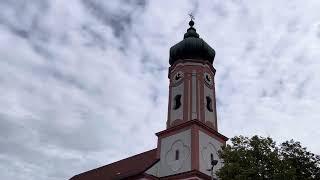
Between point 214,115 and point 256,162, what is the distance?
1372 centimetres

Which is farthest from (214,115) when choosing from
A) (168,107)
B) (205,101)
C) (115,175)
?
(115,175)

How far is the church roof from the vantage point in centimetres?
3829

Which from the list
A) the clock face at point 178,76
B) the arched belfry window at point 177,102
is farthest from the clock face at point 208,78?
the arched belfry window at point 177,102

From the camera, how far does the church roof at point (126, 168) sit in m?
38.3

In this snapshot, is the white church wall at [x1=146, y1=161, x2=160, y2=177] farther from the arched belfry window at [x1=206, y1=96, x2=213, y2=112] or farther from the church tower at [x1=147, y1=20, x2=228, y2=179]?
the arched belfry window at [x1=206, y1=96, x2=213, y2=112]

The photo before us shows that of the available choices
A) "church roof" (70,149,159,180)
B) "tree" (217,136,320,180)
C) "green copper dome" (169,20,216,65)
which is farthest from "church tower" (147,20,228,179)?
"tree" (217,136,320,180)

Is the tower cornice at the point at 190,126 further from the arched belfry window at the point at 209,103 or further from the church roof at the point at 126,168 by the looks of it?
the church roof at the point at 126,168

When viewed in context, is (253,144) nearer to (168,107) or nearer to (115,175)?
(168,107)

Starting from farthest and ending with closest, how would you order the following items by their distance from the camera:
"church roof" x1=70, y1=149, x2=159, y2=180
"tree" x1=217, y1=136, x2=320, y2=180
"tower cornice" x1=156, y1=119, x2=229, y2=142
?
"church roof" x1=70, y1=149, x2=159, y2=180
"tower cornice" x1=156, y1=119, x2=229, y2=142
"tree" x1=217, y1=136, x2=320, y2=180

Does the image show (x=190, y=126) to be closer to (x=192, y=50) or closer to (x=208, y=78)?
(x=208, y=78)

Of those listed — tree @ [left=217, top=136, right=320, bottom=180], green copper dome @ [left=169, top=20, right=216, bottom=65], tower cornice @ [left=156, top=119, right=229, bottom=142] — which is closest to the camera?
tree @ [left=217, top=136, right=320, bottom=180]

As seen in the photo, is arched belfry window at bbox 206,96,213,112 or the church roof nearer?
the church roof

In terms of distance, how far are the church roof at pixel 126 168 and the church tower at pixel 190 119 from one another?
5.80 ft

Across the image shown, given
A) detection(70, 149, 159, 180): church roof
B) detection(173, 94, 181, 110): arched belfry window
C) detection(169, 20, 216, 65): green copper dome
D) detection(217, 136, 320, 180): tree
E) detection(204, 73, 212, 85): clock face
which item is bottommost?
detection(217, 136, 320, 180): tree
